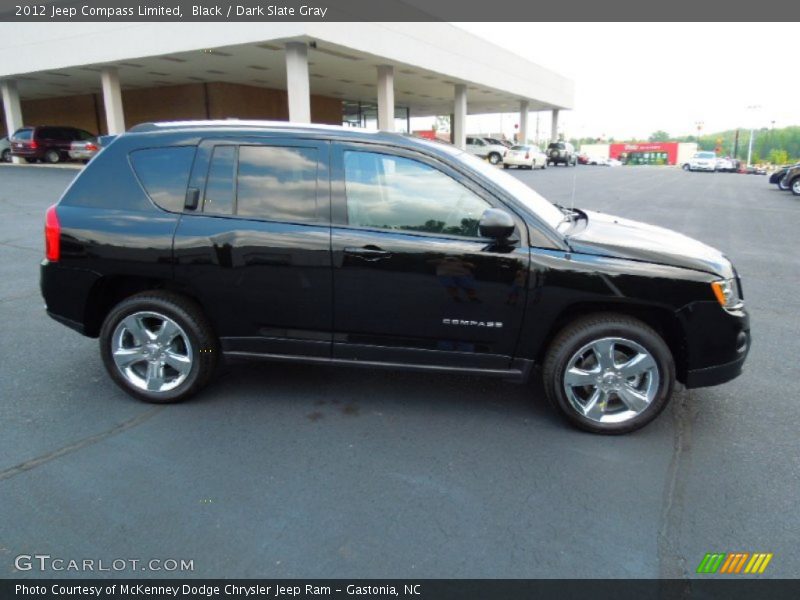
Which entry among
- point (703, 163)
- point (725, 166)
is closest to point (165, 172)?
point (703, 163)

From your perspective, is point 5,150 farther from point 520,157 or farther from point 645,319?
point 645,319

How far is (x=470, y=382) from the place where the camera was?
427 cm

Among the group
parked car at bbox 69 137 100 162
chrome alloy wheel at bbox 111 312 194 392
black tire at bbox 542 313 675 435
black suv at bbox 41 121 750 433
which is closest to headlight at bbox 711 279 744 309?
black suv at bbox 41 121 750 433

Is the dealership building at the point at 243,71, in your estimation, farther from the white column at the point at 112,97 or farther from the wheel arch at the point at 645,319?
the wheel arch at the point at 645,319

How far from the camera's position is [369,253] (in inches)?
137

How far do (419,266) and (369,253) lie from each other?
32 centimetres

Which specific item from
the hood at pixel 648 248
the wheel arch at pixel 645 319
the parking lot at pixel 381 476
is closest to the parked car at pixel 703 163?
the parking lot at pixel 381 476

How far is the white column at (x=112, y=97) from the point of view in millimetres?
25156

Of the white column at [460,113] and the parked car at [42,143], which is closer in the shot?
the parked car at [42,143]

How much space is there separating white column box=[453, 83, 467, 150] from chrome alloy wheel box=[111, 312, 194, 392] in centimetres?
3014

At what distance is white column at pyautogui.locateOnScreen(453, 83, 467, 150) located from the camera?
108 ft

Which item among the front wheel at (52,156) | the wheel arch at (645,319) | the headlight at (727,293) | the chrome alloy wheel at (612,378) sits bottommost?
the chrome alloy wheel at (612,378)

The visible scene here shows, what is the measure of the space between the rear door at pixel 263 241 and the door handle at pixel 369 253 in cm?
16

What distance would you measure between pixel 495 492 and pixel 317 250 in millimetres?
1786
